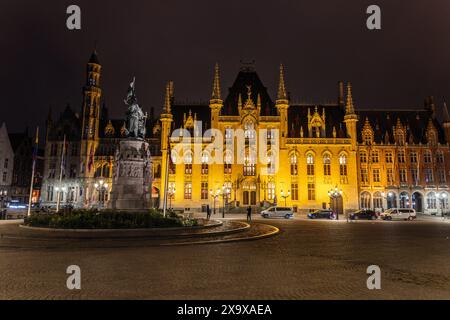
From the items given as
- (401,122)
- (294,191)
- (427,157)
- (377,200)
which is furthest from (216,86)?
(427,157)

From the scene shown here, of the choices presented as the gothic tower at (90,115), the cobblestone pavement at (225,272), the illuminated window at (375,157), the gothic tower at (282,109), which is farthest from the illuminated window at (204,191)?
the cobblestone pavement at (225,272)

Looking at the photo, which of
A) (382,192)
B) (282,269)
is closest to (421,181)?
(382,192)

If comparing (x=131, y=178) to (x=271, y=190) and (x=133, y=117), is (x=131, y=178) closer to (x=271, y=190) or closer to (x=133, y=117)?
(x=133, y=117)

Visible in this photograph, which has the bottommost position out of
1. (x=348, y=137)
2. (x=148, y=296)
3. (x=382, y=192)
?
(x=148, y=296)

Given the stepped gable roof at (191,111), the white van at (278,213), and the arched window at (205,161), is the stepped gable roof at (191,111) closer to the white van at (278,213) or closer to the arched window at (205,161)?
the arched window at (205,161)

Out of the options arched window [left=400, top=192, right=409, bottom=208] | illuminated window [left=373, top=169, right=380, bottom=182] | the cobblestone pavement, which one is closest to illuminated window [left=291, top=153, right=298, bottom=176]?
illuminated window [left=373, top=169, right=380, bottom=182]

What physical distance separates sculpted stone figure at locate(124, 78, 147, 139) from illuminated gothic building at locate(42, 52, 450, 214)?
28673mm

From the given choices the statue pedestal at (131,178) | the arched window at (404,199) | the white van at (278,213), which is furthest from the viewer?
the arched window at (404,199)

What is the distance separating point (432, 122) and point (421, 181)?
1178 centimetres

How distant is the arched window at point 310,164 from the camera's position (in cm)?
5600

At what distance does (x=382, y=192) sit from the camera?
56.2 m

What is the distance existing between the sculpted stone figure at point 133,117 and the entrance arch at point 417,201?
51.1 m

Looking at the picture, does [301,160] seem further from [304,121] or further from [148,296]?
[148,296]

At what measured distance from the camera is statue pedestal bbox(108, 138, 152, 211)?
2262cm
